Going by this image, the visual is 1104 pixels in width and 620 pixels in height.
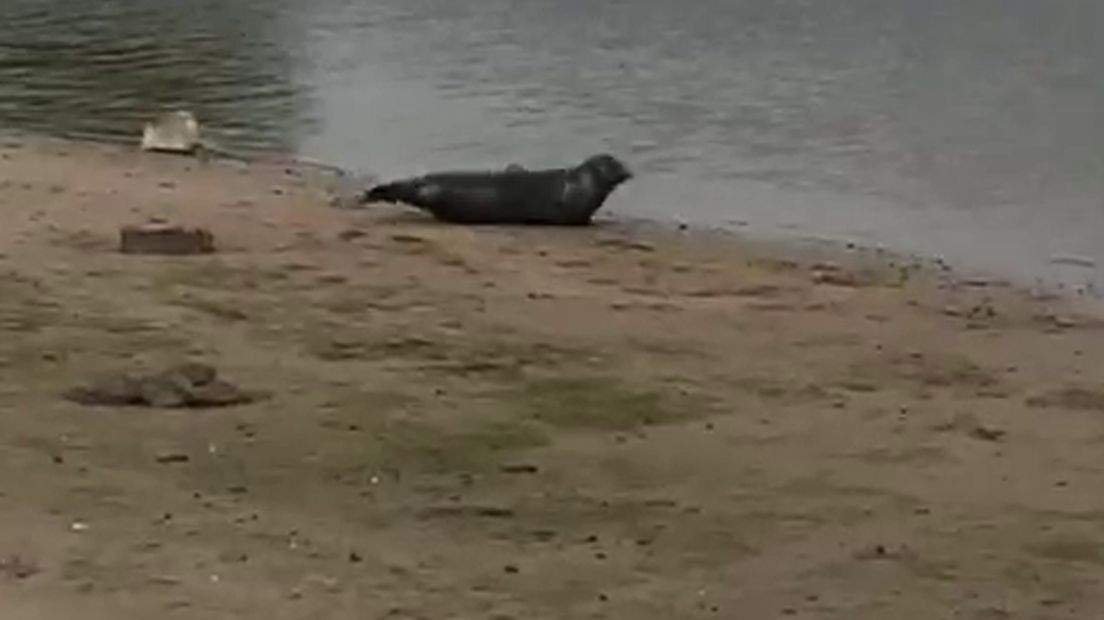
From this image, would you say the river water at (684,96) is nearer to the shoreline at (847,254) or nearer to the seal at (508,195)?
the shoreline at (847,254)

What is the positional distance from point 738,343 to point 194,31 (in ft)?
43.3

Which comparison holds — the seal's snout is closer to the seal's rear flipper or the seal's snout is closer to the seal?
the seal

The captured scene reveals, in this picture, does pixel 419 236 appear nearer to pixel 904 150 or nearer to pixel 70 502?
pixel 904 150

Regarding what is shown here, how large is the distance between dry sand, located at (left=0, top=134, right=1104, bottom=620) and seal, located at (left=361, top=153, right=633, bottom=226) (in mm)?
557

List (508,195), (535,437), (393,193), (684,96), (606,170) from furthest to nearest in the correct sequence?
(684,96)
(606,170)
(393,193)
(508,195)
(535,437)

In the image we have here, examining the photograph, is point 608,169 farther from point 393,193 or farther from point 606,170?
point 393,193

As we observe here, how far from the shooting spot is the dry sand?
5293 mm

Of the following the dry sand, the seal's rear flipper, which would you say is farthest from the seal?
the dry sand

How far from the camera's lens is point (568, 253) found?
34.2ft

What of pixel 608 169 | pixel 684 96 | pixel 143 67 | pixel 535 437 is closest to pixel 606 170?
pixel 608 169

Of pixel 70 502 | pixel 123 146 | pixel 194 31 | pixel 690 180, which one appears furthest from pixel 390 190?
pixel 194 31

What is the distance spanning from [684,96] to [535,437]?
9.42m

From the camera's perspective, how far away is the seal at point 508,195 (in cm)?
1113

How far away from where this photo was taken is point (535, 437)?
6.72 meters
